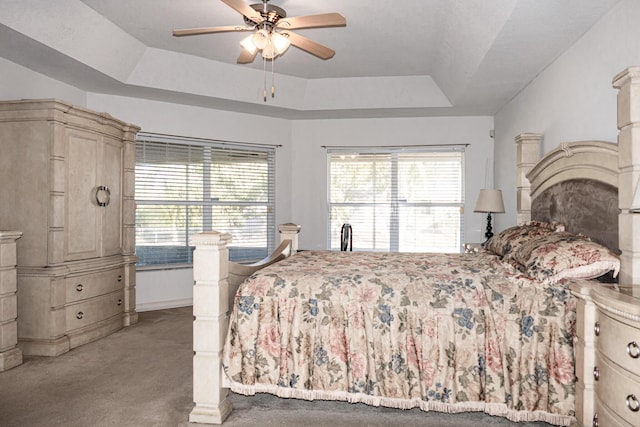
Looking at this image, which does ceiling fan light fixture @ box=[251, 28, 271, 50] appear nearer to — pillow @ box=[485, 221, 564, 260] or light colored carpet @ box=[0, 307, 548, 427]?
pillow @ box=[485, 221, 564, 260]

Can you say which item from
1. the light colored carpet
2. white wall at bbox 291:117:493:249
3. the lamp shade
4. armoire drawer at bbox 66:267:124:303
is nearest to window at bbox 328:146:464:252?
white wall at bbox 291:117:493:249

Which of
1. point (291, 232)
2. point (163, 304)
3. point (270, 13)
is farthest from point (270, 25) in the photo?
point (163, 304)

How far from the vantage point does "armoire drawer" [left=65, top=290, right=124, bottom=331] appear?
3457 millimetres

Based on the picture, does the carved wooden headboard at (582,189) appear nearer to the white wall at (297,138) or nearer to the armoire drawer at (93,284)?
the white wall at (297,138)

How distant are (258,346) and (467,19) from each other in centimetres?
269

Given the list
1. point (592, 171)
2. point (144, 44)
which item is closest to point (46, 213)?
point (144, 44)

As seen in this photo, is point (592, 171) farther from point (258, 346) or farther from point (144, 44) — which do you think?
point (144, 44)

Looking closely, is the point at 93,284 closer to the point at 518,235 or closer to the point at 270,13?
the point at 270,13

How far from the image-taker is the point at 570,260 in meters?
2.11

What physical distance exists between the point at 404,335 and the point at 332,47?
9.74 feet

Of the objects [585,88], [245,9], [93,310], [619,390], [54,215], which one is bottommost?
[93,310]

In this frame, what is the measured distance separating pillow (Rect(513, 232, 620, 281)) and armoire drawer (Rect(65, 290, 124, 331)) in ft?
10.9

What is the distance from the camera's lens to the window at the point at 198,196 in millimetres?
4902

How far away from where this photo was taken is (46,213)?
10.9ft
